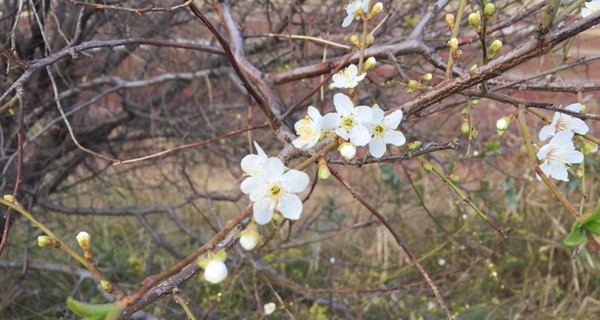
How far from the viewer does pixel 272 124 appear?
93 centimetres

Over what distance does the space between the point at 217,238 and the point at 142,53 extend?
8.58 feet

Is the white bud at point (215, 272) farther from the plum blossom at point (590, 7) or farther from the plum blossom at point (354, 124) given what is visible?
the plum blossom at point (590, 7)

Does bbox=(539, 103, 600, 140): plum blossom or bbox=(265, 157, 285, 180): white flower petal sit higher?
bbox=(265, 157, 285, 180): white flower petal

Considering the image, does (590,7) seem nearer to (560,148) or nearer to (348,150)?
(560,148)

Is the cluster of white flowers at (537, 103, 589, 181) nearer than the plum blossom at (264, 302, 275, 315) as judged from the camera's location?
Yes

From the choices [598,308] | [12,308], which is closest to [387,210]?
[598,308]

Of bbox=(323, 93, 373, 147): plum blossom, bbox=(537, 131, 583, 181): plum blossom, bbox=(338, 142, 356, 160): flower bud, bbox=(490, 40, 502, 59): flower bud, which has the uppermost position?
bbox=(323, 93, 373, 147): plum blossom

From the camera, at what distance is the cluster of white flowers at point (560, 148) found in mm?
684

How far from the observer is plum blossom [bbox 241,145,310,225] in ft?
1.79

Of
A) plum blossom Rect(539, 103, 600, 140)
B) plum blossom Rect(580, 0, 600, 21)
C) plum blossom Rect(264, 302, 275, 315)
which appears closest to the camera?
plum blossom Rect(539, 103, 600, 140)

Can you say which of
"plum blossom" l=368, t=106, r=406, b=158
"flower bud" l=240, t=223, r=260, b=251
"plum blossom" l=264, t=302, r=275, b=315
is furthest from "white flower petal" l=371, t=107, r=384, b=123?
"plum blossom" l=264, t=302, r=275, b=315

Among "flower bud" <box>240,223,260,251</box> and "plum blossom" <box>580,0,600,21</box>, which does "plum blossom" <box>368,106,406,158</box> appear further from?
"plum blossom" <box>580,0,600,21</box>

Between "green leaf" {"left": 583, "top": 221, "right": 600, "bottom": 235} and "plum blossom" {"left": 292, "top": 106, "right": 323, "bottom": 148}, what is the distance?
31 cm

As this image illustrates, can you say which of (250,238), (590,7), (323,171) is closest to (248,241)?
(250,238)
